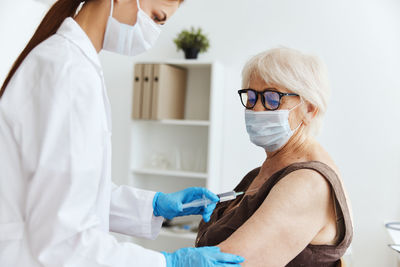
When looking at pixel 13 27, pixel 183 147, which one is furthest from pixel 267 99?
pixel 13 27

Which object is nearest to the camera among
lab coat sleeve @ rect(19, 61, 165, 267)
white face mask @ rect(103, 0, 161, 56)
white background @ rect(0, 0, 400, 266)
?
lab coat sleeve @ rect(19, 61, 165, 267)

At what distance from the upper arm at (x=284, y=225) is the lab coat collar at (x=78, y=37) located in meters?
0.62

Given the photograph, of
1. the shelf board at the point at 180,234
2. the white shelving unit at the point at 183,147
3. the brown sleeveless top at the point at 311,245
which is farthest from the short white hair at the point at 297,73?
the shelf board at the point at 180,234

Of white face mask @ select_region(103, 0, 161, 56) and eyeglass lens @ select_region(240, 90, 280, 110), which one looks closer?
white face mask @ select_region(103, 0, 161, 56)

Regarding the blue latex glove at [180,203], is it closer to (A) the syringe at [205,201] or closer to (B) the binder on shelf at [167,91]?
(A) the syringe at [205,201]

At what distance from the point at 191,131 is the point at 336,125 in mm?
1085

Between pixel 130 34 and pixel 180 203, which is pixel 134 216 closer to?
pixel 180 203

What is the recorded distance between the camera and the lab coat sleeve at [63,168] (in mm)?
904

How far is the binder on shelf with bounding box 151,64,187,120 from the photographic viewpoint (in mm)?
2883

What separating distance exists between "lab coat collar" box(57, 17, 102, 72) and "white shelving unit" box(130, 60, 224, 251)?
1.82 meters

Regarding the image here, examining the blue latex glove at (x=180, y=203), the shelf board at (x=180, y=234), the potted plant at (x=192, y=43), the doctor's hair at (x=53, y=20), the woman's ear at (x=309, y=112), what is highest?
the potted plant at (x=192, y=43)

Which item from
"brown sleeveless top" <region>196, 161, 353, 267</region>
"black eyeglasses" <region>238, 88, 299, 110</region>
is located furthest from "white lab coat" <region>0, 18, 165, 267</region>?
"black eyeglasses" <region>238, 88, 299, 110</region>

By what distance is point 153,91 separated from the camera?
2900 mm

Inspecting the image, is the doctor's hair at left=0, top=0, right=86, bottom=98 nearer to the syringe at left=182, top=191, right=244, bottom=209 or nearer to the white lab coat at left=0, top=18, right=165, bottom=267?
the white lab coat at left=0, top=18, right=165, bottom=267
